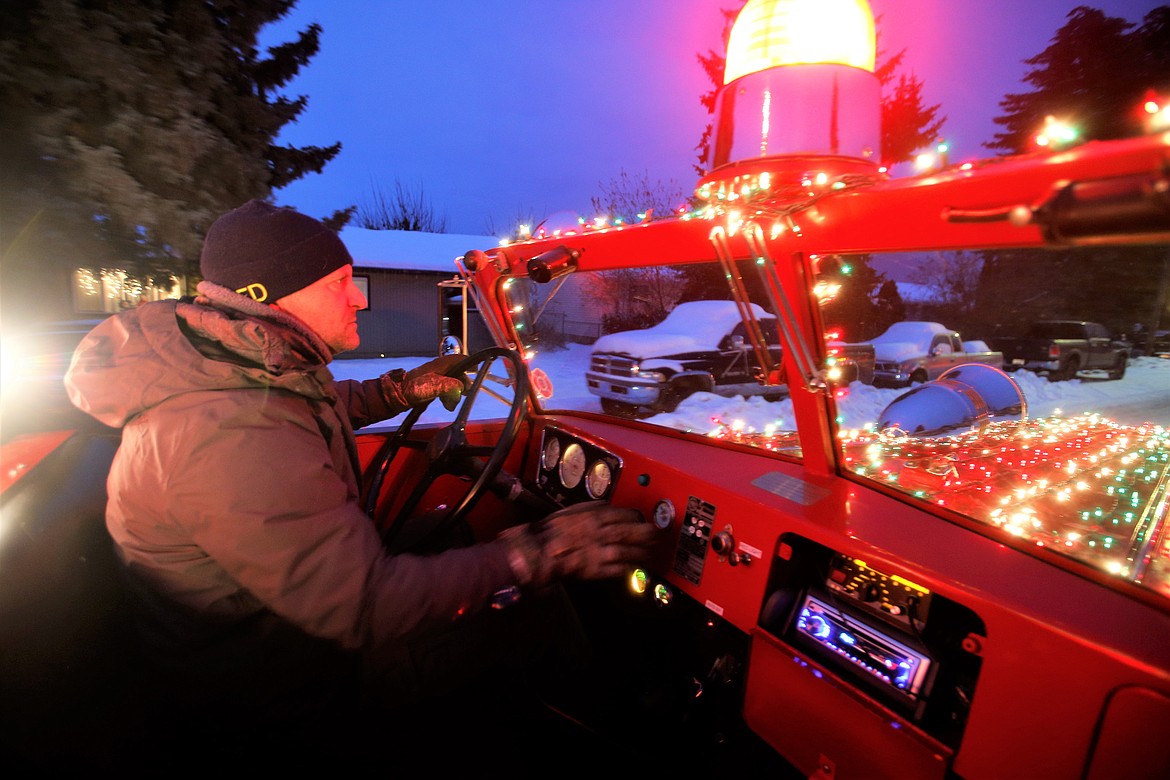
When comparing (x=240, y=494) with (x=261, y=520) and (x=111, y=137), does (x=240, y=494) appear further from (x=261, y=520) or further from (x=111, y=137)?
(x=111, y=137)

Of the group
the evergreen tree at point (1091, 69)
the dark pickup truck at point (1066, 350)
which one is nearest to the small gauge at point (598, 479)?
the dark pickup truck at point (1066, 350)

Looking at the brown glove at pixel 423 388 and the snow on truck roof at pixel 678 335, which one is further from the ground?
the snow on truck roof at pixel 678 335

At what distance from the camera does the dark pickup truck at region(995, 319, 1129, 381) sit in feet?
5.65

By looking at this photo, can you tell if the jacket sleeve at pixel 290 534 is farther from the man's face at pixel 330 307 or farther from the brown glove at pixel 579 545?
the man's face at pixel 330 307

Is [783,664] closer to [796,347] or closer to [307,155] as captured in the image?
Result: [796,347]

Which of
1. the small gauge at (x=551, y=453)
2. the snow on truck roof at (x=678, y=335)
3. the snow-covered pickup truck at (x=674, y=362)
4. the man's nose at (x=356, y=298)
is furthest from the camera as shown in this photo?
the snow on truck roof at (x=678, y=335)

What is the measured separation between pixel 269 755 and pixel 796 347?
1713 millimetres

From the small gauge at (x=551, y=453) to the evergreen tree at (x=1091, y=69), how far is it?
191cm

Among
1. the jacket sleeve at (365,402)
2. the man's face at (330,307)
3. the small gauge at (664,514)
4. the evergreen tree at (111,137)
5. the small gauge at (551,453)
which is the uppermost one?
the evergreen tree at (111,137)

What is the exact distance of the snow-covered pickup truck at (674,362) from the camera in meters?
2.96

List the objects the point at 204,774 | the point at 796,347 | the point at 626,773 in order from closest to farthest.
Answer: the point at 204,774 < the point at 796,347 < the point at 626,773

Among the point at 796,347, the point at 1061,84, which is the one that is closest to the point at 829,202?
the point at 796,347

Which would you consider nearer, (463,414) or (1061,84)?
(1061,84)

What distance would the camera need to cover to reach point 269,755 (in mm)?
1471
